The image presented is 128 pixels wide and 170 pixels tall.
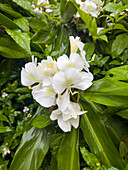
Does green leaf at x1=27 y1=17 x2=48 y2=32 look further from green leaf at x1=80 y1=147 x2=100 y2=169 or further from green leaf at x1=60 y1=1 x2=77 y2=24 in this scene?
green leaf at x1=80 y1=147 x2=100 y2=169

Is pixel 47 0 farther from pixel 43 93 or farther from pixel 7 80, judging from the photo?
pixel 43 93

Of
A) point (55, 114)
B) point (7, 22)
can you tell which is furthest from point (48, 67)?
point (7, 22)

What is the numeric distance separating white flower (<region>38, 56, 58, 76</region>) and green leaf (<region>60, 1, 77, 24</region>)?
49 centimetres

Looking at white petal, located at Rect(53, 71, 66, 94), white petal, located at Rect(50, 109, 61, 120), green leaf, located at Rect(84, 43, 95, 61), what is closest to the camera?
white petal, located at Rect(53, 71, 66, 94)

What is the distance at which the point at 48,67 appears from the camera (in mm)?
440

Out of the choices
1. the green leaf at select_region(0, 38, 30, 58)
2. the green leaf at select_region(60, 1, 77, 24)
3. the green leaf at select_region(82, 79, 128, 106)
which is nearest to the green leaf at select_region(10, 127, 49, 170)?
the green leaf at select_region(82, 79, 128, 106)

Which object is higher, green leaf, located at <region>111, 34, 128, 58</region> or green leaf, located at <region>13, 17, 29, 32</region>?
green leaf, located at <region>13, 17, 29, 32</region>

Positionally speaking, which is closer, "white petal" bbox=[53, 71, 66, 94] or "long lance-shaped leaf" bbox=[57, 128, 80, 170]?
"white petal" bbox=[53, 71, 66, 94]

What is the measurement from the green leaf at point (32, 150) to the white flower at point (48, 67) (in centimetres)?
31

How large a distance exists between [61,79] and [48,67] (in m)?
0.08

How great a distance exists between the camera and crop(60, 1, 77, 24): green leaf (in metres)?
0.76

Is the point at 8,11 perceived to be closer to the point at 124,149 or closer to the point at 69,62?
the point at 69,62

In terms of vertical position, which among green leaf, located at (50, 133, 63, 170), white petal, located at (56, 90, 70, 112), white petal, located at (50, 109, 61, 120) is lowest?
green leaf, located at (50, 133, 63, 170)

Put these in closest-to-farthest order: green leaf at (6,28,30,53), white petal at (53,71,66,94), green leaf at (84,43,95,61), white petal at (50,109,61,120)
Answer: white petal at (53,71,66,94)
white petal at (50,109,61,120)
green leaf at (6,28,30,53)
green leaf at (84,43,95,61)
